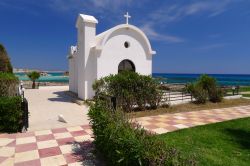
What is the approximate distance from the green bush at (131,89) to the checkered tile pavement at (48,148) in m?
3.38

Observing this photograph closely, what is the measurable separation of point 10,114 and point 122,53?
8662 mm

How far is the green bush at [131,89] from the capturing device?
33.4ft

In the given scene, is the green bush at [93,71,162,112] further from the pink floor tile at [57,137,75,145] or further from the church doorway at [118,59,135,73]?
the pink floor tile at [57,137,75,145]

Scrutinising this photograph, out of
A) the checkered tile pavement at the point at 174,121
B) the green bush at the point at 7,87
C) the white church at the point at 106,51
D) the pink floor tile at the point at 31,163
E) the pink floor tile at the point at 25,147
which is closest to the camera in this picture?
the pink floor tile at the point at 31,163

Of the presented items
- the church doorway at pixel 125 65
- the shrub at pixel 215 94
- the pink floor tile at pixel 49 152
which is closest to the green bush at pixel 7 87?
the pink floor tile at pixel 49 152

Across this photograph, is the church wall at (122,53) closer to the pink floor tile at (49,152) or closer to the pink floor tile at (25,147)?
the pink floor tile at (25,147)

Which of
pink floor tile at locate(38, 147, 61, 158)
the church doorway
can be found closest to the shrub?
the church doorway

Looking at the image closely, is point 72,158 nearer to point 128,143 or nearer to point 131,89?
point 128,143

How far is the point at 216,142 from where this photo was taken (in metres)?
5.99

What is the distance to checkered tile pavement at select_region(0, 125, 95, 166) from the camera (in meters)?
Result: 4.67

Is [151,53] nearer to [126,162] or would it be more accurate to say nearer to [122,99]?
[122,99]

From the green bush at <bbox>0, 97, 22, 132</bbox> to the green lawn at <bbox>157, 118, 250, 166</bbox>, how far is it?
15.7ft

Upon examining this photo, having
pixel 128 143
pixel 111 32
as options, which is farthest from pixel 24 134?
pixel 111 32

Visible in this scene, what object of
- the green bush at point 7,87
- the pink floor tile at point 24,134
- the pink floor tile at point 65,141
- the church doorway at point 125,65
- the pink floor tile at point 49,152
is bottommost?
the pink floor tile at point 49,152
